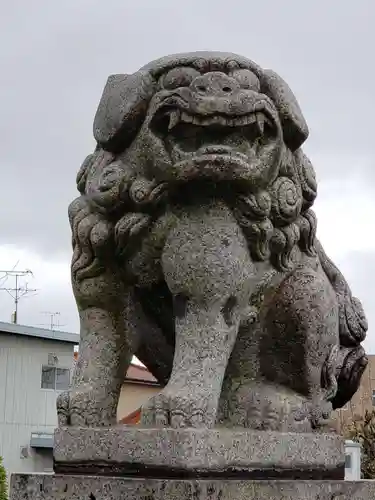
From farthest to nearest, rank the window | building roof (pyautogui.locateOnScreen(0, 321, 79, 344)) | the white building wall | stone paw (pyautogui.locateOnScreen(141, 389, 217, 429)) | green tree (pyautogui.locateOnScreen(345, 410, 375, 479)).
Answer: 1. green tree (pyautogui.locateOnScreen(345, 410, 375, 479))
2. the window
3. the white building wall
4. building roof (pyautogui.locateOnScreen(0, 321, 79, 344))
5. stone paw (pyautogui.locateOnScreen(141, 389, 217, 429))

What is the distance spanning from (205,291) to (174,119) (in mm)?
640

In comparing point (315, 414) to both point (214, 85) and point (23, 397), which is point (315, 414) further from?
point (23, 397)

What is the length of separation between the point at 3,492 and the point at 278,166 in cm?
1237

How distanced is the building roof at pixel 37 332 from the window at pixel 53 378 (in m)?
0.75

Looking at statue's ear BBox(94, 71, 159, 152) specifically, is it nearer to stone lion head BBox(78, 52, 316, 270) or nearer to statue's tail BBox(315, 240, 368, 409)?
stone lion head BBox(78, 52, 316, 270)

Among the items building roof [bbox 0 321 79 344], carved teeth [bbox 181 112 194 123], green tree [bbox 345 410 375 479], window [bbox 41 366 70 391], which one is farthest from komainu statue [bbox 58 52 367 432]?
green tree [bbox 345 410 375 479]

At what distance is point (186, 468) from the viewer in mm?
3000

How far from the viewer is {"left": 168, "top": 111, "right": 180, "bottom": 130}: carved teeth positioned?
10.7 ft

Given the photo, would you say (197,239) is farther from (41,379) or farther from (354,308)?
(41,379)

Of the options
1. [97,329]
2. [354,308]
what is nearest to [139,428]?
[97,329]

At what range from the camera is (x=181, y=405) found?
10.2 feet

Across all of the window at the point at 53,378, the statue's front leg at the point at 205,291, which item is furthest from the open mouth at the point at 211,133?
the window at the point at 53,378

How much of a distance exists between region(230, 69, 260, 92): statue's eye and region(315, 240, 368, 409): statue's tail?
3.00 ft

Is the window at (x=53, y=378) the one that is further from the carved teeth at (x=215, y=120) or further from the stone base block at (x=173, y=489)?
the carved teeth at (x=215, y=120)
